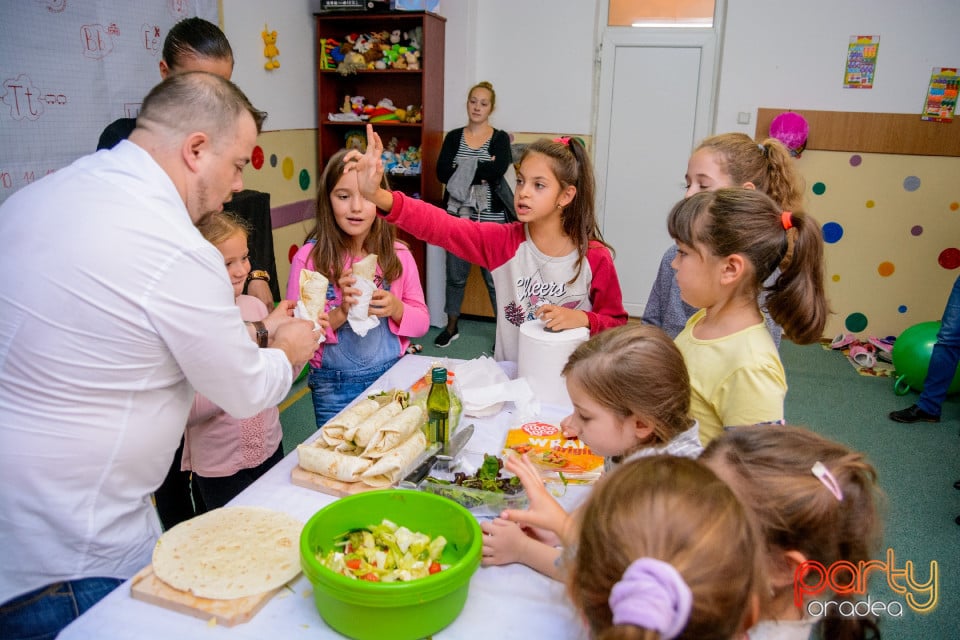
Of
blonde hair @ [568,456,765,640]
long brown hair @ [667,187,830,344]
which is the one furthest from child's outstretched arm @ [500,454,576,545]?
long brown hair @ [667,187,830,344]

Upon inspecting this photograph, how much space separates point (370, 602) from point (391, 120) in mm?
4816

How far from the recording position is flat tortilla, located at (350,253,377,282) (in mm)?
2246

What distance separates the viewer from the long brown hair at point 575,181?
238cm

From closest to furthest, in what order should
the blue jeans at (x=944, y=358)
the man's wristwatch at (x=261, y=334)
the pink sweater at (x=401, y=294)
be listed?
the man's wristwatch at (x=261, y=334), the pink sweater at (x=401, y=294), the blue jeans at (x=944, y=358)

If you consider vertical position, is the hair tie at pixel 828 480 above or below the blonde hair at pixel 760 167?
below

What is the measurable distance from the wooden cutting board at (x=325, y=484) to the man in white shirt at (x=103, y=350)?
0.96ft

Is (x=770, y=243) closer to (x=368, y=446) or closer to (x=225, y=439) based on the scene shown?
(x=368, y=446)

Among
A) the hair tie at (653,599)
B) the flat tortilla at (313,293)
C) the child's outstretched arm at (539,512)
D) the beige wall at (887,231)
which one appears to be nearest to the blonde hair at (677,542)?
the hair tie at (653,599)

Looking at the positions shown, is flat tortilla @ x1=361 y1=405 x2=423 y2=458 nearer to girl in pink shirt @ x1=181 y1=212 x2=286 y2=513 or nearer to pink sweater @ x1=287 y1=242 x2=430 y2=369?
girl in pink shirt @ x1=181 y1=212 x2=286 y2=513

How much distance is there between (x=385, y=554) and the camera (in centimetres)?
128

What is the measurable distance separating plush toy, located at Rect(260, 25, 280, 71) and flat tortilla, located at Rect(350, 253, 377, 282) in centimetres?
295

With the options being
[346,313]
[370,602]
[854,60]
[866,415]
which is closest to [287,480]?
[370,602]

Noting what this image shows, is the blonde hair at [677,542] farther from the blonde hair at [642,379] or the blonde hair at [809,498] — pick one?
Result: the blonde hair at [642,379]

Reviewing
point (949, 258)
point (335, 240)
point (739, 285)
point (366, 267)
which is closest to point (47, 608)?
point (366, 267)
